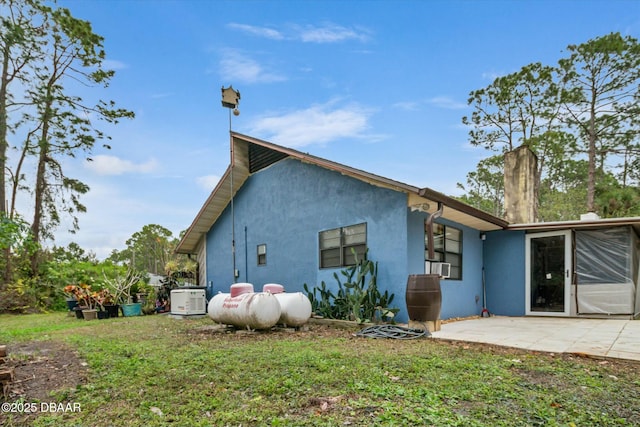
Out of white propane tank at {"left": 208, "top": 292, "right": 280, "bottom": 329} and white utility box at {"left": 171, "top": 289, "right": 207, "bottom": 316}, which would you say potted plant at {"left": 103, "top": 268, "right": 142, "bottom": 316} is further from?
white propane tank at {"left": 208, "top": 292, "right": 280, "bottom": 329}

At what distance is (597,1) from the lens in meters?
9.39

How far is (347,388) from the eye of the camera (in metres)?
3.11

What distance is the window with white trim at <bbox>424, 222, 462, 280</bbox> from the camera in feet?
26.6

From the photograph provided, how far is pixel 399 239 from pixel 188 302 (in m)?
6.48

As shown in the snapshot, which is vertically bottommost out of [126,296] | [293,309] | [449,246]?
[126,296]

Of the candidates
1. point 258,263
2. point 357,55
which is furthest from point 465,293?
point 357,55

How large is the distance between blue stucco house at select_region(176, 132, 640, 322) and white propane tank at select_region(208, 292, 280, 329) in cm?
229

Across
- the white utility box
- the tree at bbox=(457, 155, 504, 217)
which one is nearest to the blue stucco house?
the white utility box

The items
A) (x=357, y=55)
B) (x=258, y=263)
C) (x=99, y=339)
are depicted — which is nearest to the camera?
(x=99, y=339)

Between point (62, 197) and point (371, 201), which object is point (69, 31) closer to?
point (62, 197)

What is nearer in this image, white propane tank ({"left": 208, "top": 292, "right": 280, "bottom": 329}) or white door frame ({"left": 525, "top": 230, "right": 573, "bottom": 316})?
white propane tank ({"left": 208, "top": 292, "right": 280, "bottom": 329})

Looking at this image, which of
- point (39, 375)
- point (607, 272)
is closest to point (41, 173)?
point (39, 375)

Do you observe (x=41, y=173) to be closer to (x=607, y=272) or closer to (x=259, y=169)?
(x=259, y=169)

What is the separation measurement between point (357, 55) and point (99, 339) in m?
9.23
